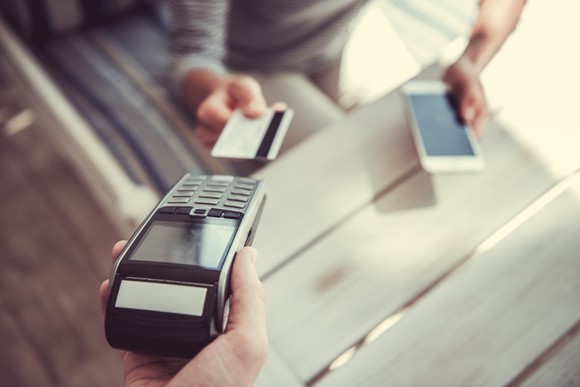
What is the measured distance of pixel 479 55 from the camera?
728 mm

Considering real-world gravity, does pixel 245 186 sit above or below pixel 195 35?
below

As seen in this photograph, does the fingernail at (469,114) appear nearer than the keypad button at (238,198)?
No

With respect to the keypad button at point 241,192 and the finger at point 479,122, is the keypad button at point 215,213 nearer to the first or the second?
the keypad button at point 241,192

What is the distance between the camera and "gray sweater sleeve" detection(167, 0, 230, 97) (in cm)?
85

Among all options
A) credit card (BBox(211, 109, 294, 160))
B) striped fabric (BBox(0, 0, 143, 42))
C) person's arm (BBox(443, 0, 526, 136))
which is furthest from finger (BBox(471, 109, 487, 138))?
striped fabric (BBox(0, 0, 143, 42))

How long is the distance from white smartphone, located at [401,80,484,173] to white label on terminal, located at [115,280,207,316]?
0.35 metres

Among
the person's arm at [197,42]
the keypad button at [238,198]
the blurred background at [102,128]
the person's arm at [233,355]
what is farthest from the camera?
the person's arm at [197,42]

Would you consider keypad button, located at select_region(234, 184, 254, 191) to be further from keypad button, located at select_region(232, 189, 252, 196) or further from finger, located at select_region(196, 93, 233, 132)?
finger, located at select_region(196, 93, 233, 132)

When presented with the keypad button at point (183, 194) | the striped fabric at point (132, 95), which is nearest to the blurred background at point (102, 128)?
the striped fabric at point (132, 95)

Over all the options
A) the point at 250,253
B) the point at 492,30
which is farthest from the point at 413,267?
the point at 492,30

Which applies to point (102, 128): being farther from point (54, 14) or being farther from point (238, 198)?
point (238, 198)

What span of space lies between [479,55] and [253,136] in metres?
0.37

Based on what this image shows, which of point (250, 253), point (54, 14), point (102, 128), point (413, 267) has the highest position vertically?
point (54, 14)

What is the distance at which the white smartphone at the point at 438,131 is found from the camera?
618 millimetres
